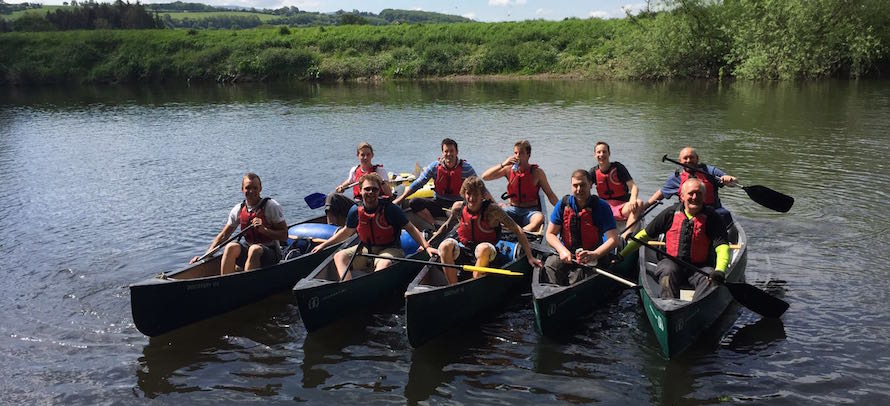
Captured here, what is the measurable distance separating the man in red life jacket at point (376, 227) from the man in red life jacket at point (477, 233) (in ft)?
0.91

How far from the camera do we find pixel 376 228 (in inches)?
299

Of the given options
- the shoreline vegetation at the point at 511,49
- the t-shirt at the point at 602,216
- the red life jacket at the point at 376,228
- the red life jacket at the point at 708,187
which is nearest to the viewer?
the t-shirt at the point at 602,216

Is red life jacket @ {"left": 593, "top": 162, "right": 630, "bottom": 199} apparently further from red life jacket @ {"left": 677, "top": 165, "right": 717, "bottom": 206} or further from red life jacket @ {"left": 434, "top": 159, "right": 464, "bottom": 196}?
red life jacket @ {"left": 434, "top": 159, "right": 464, "bottom": 196}

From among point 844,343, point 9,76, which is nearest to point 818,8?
point 844,343

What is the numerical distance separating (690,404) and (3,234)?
11.0 meters

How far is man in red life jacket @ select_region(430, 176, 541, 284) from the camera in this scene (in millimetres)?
7281

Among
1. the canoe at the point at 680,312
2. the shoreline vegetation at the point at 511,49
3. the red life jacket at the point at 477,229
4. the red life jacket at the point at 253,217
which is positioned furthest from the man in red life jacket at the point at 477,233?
the shoreline vegetation at the point at 511,49

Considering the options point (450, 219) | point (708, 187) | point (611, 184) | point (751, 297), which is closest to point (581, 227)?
point (751, 297)

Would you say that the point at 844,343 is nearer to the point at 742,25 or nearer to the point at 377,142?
the point at 377,142

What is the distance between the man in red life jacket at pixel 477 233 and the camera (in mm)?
7281

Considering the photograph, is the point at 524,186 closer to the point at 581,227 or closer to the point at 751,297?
the point at 581,227

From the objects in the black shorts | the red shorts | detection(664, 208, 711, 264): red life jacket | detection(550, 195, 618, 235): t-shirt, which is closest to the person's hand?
detection(550, 195, 618, 235): t-shirt

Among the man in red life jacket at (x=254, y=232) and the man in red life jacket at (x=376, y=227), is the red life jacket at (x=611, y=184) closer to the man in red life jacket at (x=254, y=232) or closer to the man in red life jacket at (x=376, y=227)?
the man in red life jacket at (x=376, y=227)

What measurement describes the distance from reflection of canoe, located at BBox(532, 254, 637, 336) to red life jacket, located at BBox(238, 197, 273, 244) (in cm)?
305
